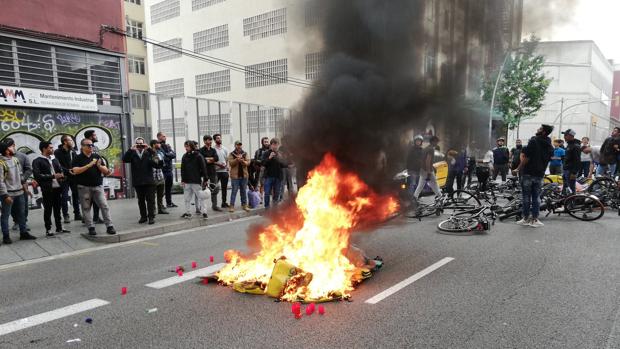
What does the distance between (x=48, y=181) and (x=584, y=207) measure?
10256mm

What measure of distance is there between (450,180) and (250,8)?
Result: 8.84 m

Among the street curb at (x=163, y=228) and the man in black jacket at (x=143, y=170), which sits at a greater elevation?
the man in black jacket at (x=143, y=170)

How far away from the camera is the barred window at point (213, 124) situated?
50.4 ft

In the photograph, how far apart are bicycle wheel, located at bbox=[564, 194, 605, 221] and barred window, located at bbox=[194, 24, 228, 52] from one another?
14134 mm

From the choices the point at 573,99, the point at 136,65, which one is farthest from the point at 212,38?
the point at 573,99

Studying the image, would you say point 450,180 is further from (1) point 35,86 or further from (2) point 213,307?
(1) point 35,86

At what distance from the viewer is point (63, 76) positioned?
10.6 m

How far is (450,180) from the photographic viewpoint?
38.8 ft

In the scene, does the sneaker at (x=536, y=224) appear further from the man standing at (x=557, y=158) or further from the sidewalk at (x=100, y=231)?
the man standing at (x=557, y=158)

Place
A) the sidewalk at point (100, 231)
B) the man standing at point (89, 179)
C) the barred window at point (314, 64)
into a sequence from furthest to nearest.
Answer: the man standing at point (89, 179) < the sidewalk at point (100, 231) < the barred window at point (314, 64)

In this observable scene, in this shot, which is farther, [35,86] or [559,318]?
[35,86]

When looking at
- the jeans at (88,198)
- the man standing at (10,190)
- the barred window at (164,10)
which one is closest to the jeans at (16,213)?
the man standing at (10,190)

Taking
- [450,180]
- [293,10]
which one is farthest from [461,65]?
[450,180]

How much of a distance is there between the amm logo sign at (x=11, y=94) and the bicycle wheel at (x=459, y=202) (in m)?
10.1
